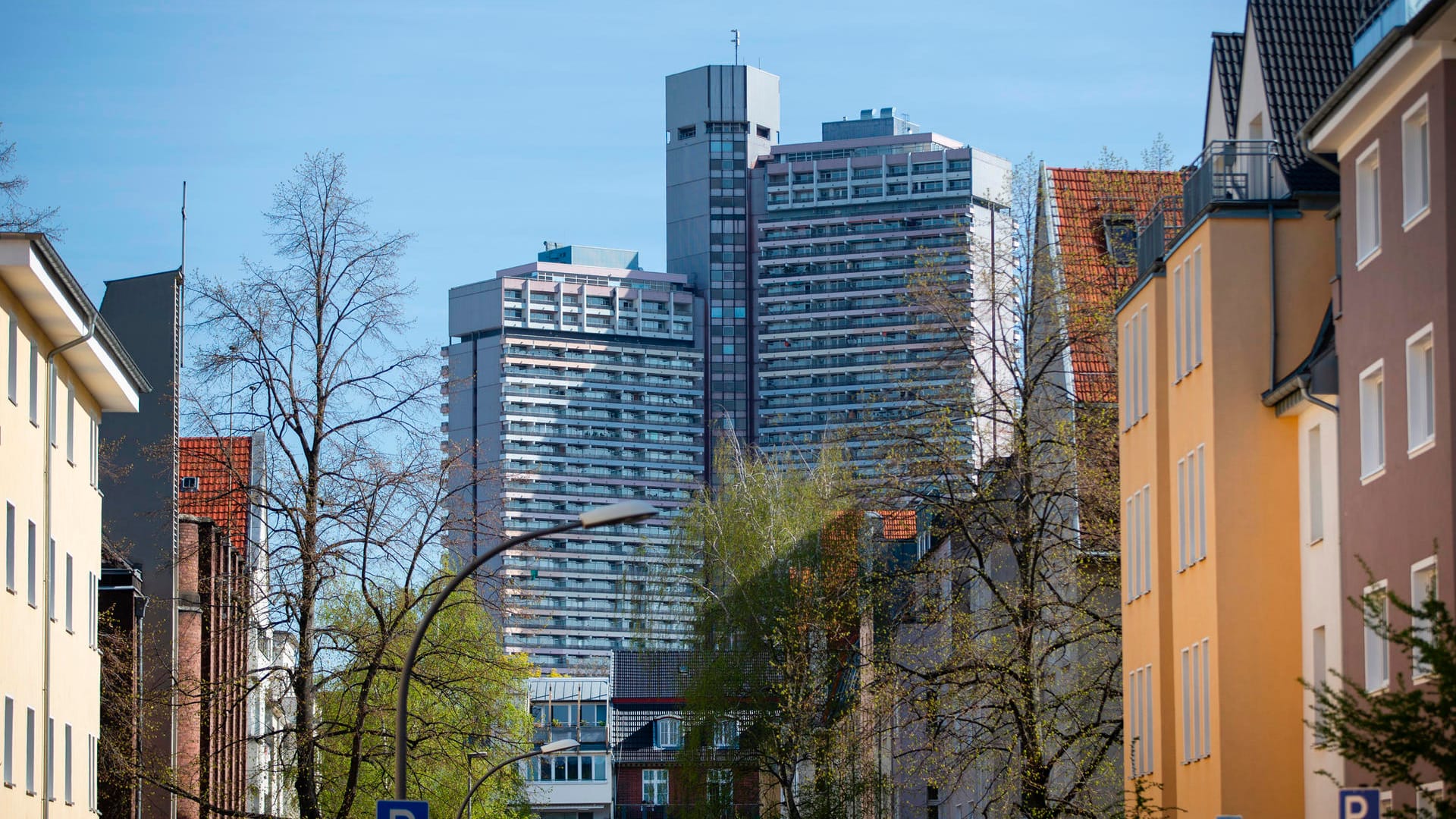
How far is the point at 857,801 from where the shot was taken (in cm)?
6312

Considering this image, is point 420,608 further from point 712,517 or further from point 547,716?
point 547,716

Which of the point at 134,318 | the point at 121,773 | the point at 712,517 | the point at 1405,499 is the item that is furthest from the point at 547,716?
the point at 1405,499

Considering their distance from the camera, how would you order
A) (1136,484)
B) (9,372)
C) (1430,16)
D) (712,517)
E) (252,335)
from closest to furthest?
(1430,16)
(9,372)
(1136,484)
(252,335)
(712,517)

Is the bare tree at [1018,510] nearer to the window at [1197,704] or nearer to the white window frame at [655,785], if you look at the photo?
the window at [1197,704]

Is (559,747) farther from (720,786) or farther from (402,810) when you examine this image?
(402,810)

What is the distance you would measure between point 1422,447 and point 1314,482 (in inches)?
299

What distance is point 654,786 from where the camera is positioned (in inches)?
5167

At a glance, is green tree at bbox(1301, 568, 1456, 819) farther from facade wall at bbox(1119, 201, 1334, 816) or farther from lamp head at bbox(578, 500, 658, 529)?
facade wall at bbox(1119, 201, 1334, 816)

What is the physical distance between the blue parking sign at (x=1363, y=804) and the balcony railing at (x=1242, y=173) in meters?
13.6

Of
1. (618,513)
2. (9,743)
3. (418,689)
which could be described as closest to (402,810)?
(618,513)

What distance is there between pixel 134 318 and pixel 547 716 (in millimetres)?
94817

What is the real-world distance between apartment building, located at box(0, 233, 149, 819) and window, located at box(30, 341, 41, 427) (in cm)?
3

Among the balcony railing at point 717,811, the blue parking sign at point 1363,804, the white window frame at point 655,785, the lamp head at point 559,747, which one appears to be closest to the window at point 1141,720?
the lamp head at point 559,747

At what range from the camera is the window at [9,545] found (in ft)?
104
